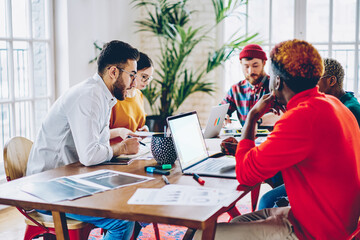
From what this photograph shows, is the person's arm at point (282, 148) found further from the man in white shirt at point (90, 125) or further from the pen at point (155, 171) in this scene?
the man in white shirt at point (90, 125)

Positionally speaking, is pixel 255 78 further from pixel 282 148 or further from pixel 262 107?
pixel 282 148

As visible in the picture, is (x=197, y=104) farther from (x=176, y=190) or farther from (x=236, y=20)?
(x=176, y=190)

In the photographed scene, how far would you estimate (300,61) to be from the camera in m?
1.60

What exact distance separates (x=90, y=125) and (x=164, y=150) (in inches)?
15.2

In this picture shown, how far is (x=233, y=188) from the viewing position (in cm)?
172

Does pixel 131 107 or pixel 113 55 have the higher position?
pixel 113 55

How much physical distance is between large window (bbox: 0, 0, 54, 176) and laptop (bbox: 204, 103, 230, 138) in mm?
1975

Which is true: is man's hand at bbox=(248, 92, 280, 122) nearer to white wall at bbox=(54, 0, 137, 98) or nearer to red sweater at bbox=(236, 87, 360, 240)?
red sweater at bbox=(236, 87, 360, 240)

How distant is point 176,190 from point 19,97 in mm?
2799

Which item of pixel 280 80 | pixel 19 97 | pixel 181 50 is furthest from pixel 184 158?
pixel 181 50

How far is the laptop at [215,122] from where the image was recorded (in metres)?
2.84

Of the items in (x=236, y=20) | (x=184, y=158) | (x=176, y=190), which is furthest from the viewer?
(x=236, y=20)

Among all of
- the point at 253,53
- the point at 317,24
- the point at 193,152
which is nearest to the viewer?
the point at 193,152

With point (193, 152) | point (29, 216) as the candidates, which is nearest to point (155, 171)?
point (193, 152)
